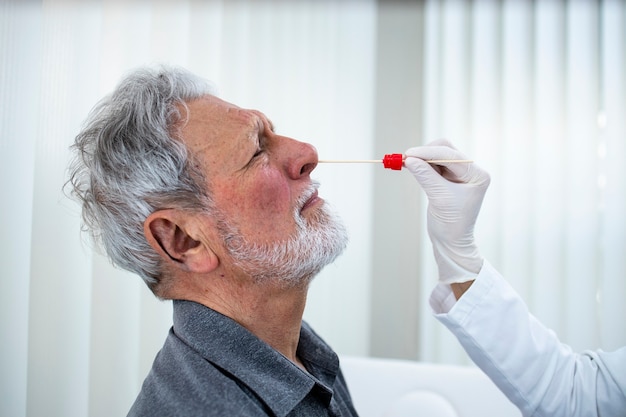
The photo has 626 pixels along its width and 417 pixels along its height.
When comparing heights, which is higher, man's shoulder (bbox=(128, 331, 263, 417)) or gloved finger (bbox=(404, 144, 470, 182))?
gloved finger (bbox=(404, 144, 470, 182))

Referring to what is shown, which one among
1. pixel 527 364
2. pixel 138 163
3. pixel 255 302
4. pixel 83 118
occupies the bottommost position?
pixel 527 364

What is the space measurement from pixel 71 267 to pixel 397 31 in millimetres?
1578

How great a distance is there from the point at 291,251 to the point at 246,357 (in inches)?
7.6

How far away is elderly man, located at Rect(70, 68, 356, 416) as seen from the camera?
96 cm

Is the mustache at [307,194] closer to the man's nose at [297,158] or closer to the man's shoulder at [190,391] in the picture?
the man's nose at [297,158]

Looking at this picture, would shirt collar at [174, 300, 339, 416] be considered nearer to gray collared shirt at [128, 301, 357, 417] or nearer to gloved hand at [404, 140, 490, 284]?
gray collared shirt at [128, 301, 357, 417]

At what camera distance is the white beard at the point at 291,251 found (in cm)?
99

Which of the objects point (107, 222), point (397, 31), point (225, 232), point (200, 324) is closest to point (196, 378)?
point (200, 324)

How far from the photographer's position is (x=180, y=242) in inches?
40.1

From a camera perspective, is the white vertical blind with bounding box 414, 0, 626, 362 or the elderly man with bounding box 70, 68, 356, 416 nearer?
the elderly man with bounding box 70, 68, 356, 416

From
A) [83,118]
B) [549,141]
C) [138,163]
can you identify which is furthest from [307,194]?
[549,141]

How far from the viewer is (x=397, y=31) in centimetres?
233

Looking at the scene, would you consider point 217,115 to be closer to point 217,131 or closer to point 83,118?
point 217,131

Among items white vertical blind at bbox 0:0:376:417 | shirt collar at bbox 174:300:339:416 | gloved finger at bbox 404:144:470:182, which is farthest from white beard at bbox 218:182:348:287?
white vertical blind at bbox 0:0:376:417
